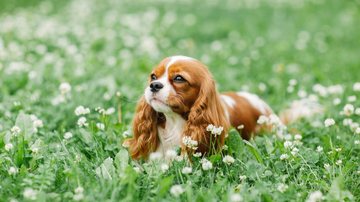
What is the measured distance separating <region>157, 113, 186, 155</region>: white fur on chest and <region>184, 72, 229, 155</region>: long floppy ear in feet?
0.34

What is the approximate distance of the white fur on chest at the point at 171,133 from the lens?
399 cm

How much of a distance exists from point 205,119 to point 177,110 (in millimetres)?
191

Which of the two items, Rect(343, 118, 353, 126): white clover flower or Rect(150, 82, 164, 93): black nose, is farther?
Rect(343, 118, 353, 126): white clover flower

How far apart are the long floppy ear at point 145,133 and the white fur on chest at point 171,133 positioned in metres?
0.04

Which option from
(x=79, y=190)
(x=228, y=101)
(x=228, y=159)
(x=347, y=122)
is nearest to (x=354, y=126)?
(x=347, y=122)

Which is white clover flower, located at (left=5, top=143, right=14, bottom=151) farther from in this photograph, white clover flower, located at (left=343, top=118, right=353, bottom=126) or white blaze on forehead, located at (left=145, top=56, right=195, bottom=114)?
white clover flower, located at (left=343, top=118, right=353, bottom=126)

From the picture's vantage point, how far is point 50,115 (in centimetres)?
494

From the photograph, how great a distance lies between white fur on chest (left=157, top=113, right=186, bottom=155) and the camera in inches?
157

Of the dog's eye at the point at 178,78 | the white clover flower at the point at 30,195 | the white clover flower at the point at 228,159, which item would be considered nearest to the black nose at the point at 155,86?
the dog's eye at the point at 178,78

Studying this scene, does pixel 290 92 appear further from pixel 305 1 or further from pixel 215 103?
pixel 305 1

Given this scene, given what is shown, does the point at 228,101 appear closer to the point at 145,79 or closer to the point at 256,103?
the point at 256,103

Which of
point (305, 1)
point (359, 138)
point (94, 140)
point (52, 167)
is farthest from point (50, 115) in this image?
point (305, 1)

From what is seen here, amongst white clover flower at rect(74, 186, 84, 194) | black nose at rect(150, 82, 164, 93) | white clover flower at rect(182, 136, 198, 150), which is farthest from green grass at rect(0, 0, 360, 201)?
black nose at rect(150, 82, 164, 93)

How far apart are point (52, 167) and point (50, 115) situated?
1452 mm
